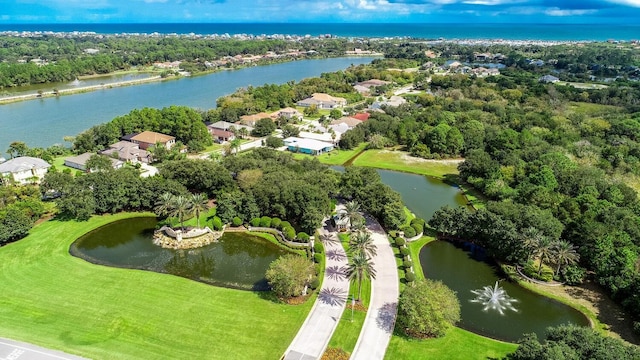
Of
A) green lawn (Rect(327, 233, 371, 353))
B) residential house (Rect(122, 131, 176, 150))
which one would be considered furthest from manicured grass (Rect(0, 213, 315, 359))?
residential house (Rect(122, 131, 176, 150))

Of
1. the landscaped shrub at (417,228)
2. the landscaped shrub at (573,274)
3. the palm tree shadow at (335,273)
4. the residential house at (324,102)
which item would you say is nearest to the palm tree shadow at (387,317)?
the palm tree shadow at (335,273)

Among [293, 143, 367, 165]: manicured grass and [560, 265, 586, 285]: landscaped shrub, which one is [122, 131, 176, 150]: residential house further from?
[560, 265, 586, 285]: landscaped shrub

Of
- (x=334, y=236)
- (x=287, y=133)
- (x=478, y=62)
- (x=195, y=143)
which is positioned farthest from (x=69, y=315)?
(x=478, y=62)

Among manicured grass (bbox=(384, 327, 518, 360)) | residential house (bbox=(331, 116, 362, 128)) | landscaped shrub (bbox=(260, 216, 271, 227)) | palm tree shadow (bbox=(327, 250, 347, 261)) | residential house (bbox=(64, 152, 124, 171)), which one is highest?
residential house (bbox=(331, 116, 362, 128))

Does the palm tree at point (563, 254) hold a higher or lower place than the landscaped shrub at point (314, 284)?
higher

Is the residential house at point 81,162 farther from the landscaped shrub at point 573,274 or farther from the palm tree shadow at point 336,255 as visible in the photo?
the landscaped shrub at point 573,274
